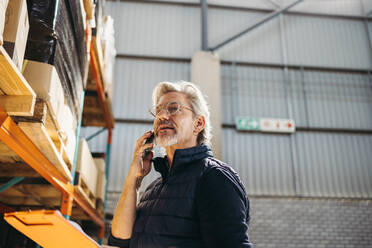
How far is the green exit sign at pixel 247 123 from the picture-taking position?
413 inches

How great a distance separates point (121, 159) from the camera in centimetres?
998

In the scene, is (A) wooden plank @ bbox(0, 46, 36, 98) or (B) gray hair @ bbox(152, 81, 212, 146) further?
(B) gray hair @ bbox(152, 81, 212, 146)

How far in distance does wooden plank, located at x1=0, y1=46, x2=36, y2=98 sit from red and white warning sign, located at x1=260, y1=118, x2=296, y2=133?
9.13 m

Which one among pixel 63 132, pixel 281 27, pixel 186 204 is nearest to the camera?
pixel 186 204

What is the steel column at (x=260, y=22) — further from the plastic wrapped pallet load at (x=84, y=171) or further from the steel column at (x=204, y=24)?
the plastic wrapped pallet load at (x=84, y=171)

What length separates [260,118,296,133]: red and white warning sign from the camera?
10562mm

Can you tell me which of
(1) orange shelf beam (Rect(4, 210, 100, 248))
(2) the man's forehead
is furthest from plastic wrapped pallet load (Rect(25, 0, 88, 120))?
(1) orange shelf beam (Rect(4, 210, 100, 248))

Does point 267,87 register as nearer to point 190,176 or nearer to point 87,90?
point 87,90

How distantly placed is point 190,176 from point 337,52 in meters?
11.4

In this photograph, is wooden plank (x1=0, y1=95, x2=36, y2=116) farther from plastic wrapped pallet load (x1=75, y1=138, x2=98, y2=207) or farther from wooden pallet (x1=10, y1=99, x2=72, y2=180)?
plastic wrapped pallet load (x1=75, y1=138, x2=98, y2=207)

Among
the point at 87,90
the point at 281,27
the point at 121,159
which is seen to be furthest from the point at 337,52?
the point at 87,90

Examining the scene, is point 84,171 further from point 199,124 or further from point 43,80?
point 199,124

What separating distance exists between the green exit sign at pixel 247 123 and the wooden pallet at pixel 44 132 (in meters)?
7.82

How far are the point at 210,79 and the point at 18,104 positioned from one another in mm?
8895
